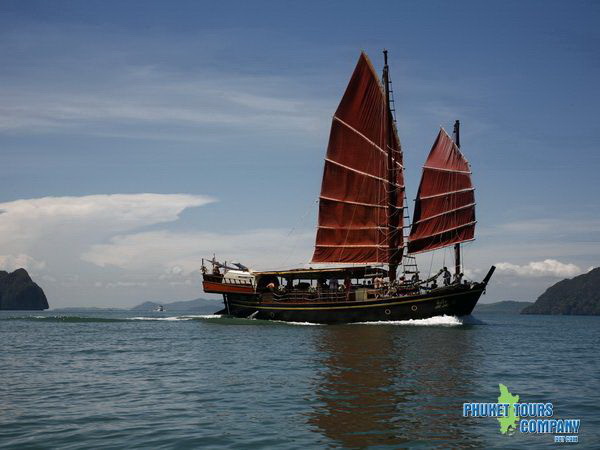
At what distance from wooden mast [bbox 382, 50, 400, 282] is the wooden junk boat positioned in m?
0.09

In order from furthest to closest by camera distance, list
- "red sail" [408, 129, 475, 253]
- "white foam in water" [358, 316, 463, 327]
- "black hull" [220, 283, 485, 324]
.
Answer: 1. "red sail" [408, 129, 475, 253]
2. "black hull" [220, 283, 485, 324]
3. "white foam in water" [358, 316, 463, 327]

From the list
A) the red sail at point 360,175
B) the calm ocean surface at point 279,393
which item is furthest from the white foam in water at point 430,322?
the calm ocean surface at point 279,393

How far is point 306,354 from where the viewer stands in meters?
29.3

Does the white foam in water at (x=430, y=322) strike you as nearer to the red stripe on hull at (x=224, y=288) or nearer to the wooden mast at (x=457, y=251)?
the wooden mast at (x=457, y=251)

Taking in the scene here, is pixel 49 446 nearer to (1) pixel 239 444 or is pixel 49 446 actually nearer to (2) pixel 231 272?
(1) pixel 239 444

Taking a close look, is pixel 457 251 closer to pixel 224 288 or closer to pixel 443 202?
pixel 443 202

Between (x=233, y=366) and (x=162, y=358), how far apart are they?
4539 millimetres

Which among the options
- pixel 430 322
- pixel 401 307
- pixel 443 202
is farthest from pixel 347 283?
pixel 443 202

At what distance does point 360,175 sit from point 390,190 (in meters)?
3.11

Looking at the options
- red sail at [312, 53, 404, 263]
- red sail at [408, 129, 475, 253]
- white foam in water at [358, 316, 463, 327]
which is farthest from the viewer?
red sail at [312, 53, 404, 263]

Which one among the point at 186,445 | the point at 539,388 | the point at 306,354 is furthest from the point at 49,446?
the point at 306,354

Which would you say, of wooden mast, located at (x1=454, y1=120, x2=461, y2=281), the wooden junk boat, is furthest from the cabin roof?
wooden mast, located at (x1=454, y1=120, x2=461, y2=281)

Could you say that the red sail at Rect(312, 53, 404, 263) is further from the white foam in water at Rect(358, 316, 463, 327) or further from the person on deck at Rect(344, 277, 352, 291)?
the white foam in water at Rect(358, 316, 463, 327)

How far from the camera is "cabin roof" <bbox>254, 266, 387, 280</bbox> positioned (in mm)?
55812
